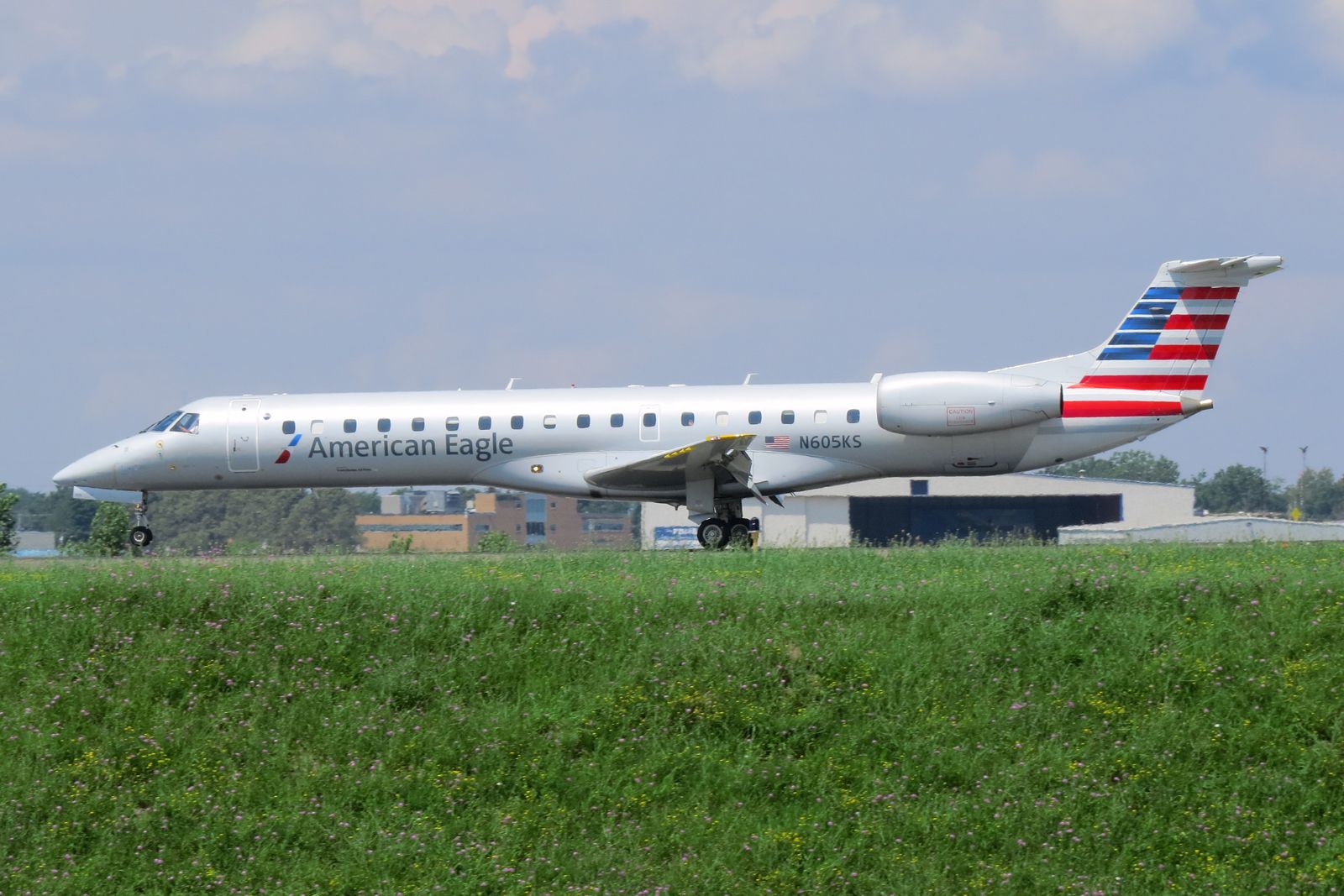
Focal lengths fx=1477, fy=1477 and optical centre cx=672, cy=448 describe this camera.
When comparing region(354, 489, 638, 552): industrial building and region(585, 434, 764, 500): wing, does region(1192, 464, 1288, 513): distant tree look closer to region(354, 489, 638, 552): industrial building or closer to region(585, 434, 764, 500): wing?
region(354, 489, 638, 552): industrial building

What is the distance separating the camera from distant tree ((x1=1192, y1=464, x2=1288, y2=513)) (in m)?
124

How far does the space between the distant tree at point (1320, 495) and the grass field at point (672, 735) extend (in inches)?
4528

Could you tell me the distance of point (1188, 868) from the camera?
37.4 ft

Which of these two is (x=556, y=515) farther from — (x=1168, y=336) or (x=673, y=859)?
(x=673, y=859)

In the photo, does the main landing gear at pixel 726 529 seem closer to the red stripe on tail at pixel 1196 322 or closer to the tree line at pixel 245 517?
the red stripe on tail at pixel 1196 322

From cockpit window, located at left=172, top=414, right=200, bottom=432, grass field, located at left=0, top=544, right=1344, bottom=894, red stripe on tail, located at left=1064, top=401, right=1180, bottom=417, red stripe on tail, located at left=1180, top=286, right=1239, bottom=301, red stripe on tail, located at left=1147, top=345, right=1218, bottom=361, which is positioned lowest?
grass field, located at left=0, top=544, right=1344, bottom=894

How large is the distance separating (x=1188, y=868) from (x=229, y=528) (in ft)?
307

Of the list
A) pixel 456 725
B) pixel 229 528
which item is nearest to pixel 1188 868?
pixel 456 725

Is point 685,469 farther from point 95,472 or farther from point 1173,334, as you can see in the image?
point 95,472

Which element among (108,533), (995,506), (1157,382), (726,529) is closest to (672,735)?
(726,529)

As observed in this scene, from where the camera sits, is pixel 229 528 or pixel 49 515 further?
pixel 49 515

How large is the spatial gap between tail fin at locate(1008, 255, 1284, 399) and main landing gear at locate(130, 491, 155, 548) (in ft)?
54.4

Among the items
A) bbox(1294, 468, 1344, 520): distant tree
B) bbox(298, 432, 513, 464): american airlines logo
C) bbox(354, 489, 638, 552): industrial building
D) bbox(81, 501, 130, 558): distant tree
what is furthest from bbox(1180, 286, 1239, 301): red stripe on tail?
bbox(1294, 468, 1344, 520): distant tree

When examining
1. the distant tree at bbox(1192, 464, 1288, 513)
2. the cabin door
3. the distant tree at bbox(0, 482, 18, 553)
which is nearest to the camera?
the cabin door
